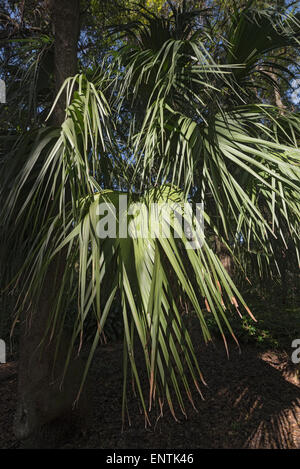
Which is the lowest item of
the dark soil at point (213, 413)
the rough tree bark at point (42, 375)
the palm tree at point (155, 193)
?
the dark soil at point (213, 413)

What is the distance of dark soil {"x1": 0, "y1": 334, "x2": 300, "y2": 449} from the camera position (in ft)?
8.61

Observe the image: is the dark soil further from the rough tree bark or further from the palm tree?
the palm tree

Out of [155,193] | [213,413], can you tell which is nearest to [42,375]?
[213,413]

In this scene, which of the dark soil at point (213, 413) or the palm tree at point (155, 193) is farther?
the dark soil at point (213, 413)

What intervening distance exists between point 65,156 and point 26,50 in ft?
5.24

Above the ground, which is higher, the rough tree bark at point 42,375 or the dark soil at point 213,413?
the rough tree bark at point 42,375

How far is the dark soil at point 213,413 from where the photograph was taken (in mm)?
2623

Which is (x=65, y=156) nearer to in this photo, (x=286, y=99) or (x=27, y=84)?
(x=27, y=84)

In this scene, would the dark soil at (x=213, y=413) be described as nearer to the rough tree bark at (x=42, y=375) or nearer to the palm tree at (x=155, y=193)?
the rough tree bark at (x=42, y=375)

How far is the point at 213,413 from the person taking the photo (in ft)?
9.81

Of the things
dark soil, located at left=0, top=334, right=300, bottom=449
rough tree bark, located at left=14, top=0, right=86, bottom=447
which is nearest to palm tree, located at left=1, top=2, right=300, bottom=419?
rough tree bark, located at left=14, top=0, right=86, bottom=447

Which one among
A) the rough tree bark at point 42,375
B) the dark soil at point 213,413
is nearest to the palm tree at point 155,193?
the rough tree bark at point 42,375

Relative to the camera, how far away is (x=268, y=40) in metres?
2.58
